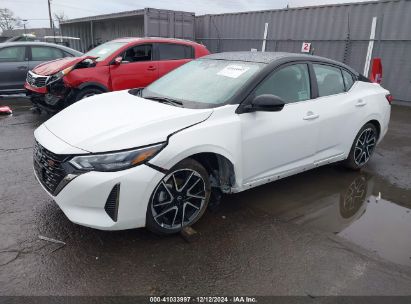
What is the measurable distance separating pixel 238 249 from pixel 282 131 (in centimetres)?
129

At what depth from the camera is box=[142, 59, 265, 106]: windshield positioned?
11.6ft

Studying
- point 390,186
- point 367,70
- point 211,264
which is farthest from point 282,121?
point 367,70

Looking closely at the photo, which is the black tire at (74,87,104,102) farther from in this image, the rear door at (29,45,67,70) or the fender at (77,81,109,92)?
the rear door at (29,45,67,70)

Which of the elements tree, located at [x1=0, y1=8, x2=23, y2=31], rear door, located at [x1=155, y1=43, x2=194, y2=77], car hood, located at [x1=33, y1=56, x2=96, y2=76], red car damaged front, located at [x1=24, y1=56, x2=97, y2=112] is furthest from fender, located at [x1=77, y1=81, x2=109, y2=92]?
tree, located at [x1=0, y1=8, x2=23, y2=31]

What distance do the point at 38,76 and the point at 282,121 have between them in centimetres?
552

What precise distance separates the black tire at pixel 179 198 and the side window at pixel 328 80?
191 cm

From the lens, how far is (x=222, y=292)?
2.54 meters

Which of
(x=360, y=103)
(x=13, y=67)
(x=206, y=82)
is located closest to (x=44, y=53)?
(x=13, y=67)

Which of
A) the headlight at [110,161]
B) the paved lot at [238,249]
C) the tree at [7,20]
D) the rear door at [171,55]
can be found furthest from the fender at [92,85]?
the tree at [7,20]

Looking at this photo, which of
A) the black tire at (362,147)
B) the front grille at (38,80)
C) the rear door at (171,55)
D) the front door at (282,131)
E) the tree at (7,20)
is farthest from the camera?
the tree at (7,20)

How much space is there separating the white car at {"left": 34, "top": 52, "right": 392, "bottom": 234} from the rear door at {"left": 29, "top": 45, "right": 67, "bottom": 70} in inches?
254

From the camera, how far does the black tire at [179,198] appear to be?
2.98 meters

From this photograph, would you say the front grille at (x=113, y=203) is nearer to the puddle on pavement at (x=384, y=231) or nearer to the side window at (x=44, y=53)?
the puddle on pavement at (x=384, y=231)

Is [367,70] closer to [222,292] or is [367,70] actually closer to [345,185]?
[345,185]
